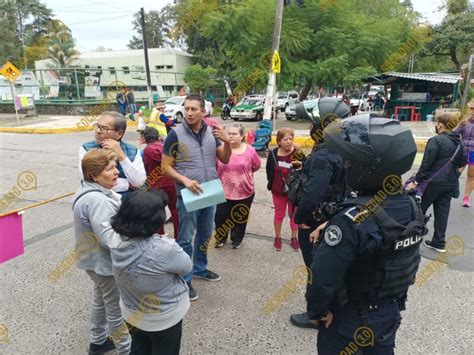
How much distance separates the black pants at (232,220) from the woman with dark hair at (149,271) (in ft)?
7.76

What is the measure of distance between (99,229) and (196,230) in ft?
4.85

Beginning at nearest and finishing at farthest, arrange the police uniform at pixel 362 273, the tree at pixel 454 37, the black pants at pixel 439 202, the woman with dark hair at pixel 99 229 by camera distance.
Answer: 1. the police uniform at pixel 362 273
2. the woman with dark hair at pixel 99 229
3. the black pants at pixel 439 202
4. the tree at pixel 454 37

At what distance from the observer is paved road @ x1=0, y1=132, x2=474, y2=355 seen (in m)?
2.79

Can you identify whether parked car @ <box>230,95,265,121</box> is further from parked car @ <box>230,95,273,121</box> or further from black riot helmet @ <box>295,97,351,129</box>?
black riot helmet @ <box>295,97,351,129</box>

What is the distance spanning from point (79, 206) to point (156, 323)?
2.80ft

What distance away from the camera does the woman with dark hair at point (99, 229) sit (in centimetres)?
218

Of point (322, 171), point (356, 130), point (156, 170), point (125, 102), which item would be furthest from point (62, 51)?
point (356, 130)

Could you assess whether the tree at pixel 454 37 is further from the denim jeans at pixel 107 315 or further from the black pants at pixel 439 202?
the denim jeans at pixel 107 315

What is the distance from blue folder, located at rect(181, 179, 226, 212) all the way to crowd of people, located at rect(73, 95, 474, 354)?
0.05 meters

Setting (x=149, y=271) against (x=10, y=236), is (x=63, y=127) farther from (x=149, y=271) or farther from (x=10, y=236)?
(x=149, y=271)

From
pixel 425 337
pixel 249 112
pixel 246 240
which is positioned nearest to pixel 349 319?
pixel 425 337

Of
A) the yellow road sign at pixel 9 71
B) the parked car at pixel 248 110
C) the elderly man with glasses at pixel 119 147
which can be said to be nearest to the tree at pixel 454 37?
the parked car at pixel 248 110

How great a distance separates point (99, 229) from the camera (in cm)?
216

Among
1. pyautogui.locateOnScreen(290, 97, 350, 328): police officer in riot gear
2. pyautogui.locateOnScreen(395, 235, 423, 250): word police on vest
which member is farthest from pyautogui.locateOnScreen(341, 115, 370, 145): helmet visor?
pyautogui.locateOnScreen(290, 97, 350, 328): police officer in riot gear
